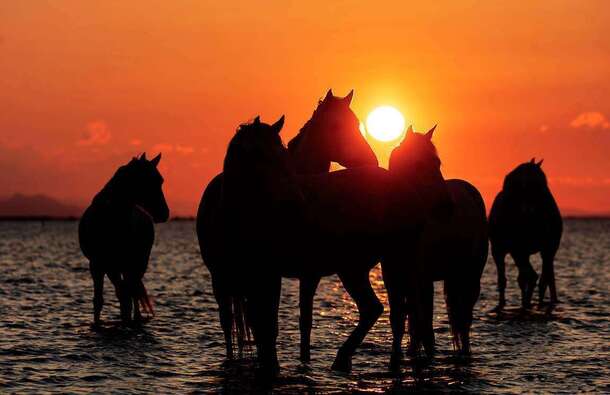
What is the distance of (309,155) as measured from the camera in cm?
1175

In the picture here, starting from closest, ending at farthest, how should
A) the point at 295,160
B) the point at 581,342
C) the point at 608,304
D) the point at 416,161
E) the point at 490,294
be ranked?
1. the point at 416,161
2. the point at 295,160
3. the point at 581,342
4. the point at 608,304
5. the point at 490,294

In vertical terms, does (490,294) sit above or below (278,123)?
below

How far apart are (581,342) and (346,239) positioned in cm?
610

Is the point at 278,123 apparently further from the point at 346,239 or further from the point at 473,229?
the point at 473,229

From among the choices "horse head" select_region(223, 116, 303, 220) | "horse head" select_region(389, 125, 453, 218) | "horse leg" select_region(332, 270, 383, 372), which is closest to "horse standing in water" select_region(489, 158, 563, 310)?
"horse head" select_region(389, 125, 453, 218)

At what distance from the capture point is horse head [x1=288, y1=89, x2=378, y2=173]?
11711 mm

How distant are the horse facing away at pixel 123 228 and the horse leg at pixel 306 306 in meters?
4.64

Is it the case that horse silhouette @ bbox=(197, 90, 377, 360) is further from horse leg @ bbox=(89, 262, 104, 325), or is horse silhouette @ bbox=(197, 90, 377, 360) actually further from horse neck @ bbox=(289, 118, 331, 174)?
horse leg @ bbox=(89, 262, 104, 325)

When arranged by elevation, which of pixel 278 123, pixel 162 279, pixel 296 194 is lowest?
pixel 162 279

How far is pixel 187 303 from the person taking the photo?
22172 mm

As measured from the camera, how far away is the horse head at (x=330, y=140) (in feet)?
38.4

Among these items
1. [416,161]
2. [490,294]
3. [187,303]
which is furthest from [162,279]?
[416,161]

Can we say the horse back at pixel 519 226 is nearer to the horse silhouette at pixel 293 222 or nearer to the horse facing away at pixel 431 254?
the horse facing away at pixel 431 254

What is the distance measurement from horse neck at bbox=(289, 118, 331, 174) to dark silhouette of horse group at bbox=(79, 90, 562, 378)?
1 centimetres
